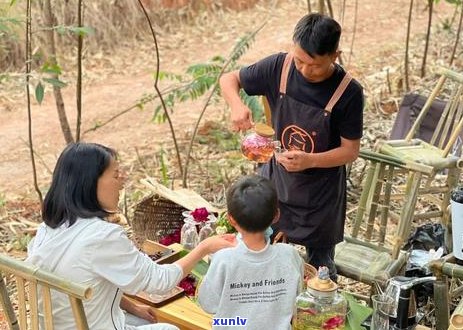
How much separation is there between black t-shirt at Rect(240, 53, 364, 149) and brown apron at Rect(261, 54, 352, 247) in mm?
33

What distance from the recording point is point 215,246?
9.45ft

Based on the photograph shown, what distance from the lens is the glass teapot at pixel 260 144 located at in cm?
331

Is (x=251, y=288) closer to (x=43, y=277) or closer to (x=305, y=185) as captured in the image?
(x=43, y=277)

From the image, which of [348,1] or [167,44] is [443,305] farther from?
[348,1]

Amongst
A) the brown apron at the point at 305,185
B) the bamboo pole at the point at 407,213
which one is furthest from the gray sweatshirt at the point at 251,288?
the bamboo pole at the point at 407,213

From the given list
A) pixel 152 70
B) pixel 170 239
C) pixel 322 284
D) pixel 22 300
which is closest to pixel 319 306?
pixel 322 284

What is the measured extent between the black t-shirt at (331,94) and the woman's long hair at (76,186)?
40.0 inches

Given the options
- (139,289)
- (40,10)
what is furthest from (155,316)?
(40,10)

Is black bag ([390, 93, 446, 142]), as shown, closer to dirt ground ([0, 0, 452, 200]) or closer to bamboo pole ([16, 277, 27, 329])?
dirt ground ([0, 0, 452, 200])

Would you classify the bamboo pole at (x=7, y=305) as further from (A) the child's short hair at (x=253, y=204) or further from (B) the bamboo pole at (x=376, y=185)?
(B) the bamboo pole at (x=376, y=185)

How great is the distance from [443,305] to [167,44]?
7858 mm

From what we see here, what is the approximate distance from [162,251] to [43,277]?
→ 1280 mm

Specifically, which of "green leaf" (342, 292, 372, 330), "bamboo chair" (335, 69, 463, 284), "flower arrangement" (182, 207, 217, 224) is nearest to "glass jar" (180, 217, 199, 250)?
"flower arrangement" (182, 207, 217, 224)

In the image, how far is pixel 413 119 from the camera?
5.91 m
